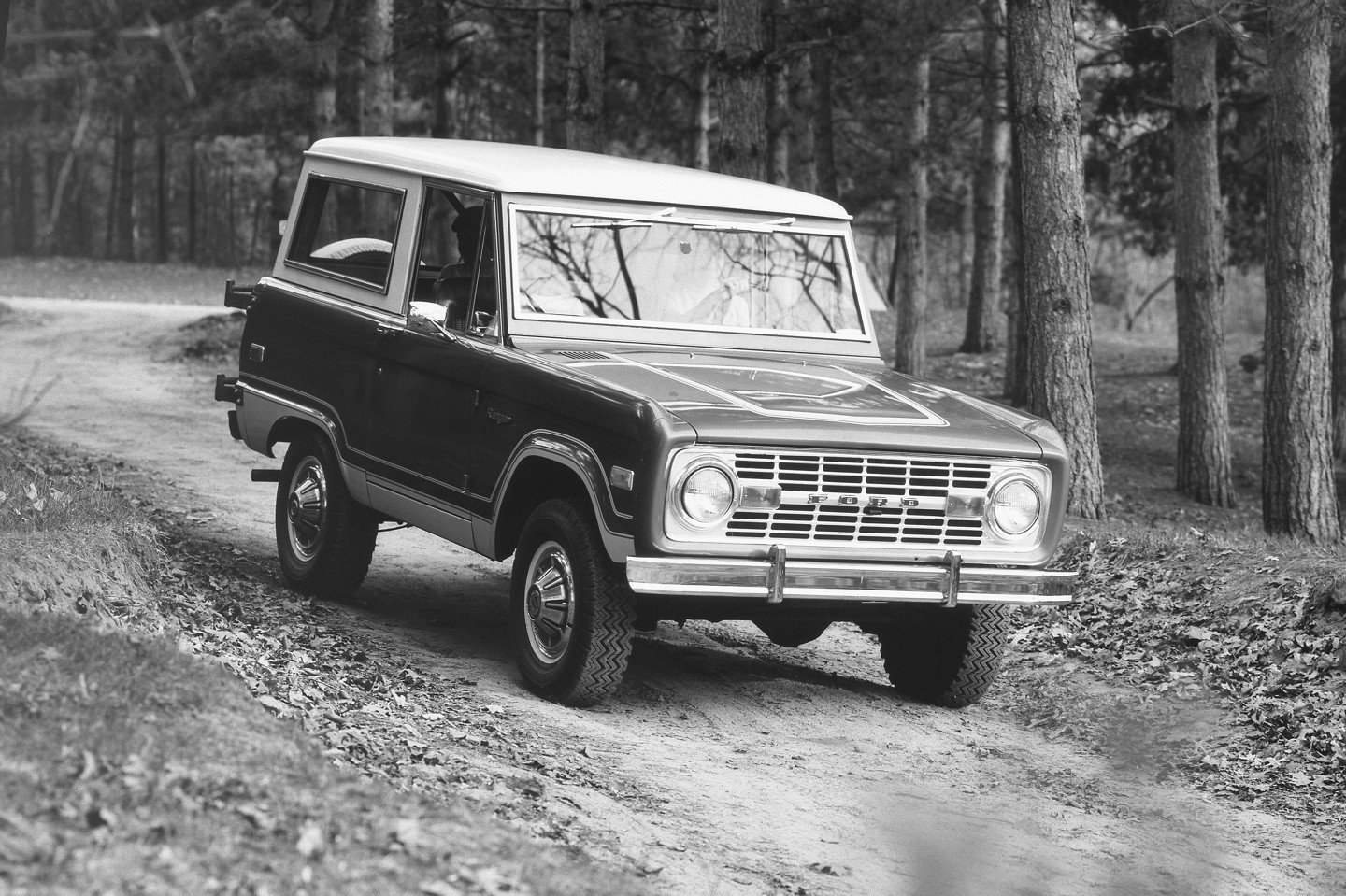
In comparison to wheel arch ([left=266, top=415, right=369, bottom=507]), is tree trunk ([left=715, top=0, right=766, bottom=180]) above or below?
above

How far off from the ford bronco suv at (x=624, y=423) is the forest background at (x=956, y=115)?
58.9 inches

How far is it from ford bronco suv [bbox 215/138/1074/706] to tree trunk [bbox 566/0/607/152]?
9.25 m

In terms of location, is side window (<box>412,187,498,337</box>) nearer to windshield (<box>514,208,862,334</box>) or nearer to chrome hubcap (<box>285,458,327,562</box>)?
windshield (<box>514,208,862,334</box>)

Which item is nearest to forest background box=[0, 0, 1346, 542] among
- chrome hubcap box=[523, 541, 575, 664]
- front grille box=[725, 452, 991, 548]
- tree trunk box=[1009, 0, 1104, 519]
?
tree trunk box=[1009, 0, 1104, 519]

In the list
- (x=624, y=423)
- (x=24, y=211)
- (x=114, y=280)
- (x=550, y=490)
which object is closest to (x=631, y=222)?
(x=550, y=490)

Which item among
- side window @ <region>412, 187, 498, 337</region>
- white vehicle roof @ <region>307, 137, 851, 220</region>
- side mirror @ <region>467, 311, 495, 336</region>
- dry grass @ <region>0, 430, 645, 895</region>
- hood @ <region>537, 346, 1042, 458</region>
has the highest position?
white vehicle roof @ <region>307, 137, 851, 220</region>

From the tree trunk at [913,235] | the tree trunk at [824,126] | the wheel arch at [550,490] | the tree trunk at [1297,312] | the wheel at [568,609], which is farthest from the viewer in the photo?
the tree trunk at [824,126]

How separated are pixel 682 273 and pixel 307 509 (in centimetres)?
246

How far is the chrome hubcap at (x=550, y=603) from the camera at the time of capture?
22.1ft

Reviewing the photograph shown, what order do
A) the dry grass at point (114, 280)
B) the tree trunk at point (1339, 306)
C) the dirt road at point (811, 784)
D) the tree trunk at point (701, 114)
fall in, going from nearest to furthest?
the dirt road at point (811, 784) < the tree trunk at point (1339, 306) < the tree trunk at point (701, 114) < the dry grass at point (114, 280)

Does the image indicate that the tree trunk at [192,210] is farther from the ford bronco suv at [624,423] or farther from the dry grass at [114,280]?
the ford bronco suv at [624,423]

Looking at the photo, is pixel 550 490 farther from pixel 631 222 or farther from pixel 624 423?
pixel 631 222

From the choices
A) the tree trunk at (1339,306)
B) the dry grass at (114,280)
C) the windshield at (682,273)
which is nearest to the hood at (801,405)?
the windshield at (682,273)

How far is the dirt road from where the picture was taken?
5336mm
